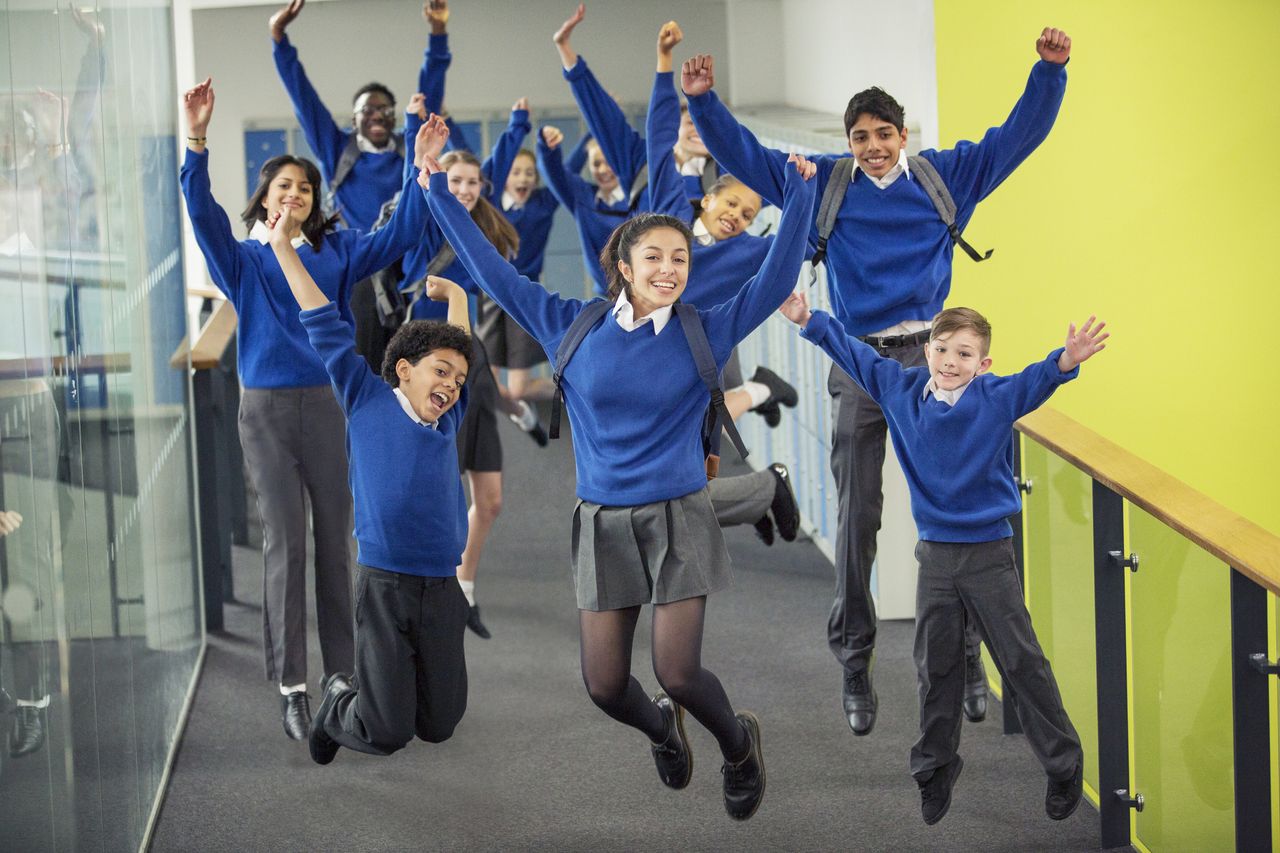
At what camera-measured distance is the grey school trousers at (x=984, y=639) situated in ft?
13.4

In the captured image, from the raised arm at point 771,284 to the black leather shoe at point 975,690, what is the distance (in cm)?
155

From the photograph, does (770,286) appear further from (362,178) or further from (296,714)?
(362,178)

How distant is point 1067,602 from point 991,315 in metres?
1.23

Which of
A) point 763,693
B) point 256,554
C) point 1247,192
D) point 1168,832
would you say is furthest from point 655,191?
point 256,554

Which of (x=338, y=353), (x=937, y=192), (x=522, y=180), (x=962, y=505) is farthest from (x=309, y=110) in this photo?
(x=962, y=505)

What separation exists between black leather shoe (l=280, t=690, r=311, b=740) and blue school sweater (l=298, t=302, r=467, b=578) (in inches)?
48.5

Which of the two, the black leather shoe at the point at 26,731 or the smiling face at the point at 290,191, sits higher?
the smiling face at the point at 290,191

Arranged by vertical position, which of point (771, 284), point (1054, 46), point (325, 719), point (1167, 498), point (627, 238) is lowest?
point (325, 719)

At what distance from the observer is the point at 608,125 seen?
21.6 ft

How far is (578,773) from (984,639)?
4.81ft

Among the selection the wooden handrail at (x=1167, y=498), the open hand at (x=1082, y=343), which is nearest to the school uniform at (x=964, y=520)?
the open hand at (x=1082, y=343)

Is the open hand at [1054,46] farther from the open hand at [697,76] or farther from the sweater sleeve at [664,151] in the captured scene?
the sweater sleeve at [664,151]

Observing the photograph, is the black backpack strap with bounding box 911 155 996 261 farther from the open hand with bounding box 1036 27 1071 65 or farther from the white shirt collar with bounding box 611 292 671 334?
the white shirt collar with bounding box 611 292 671 334

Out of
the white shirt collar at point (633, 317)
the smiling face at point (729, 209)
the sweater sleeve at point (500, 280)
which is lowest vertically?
the white shirt collar at point (633, 317)
